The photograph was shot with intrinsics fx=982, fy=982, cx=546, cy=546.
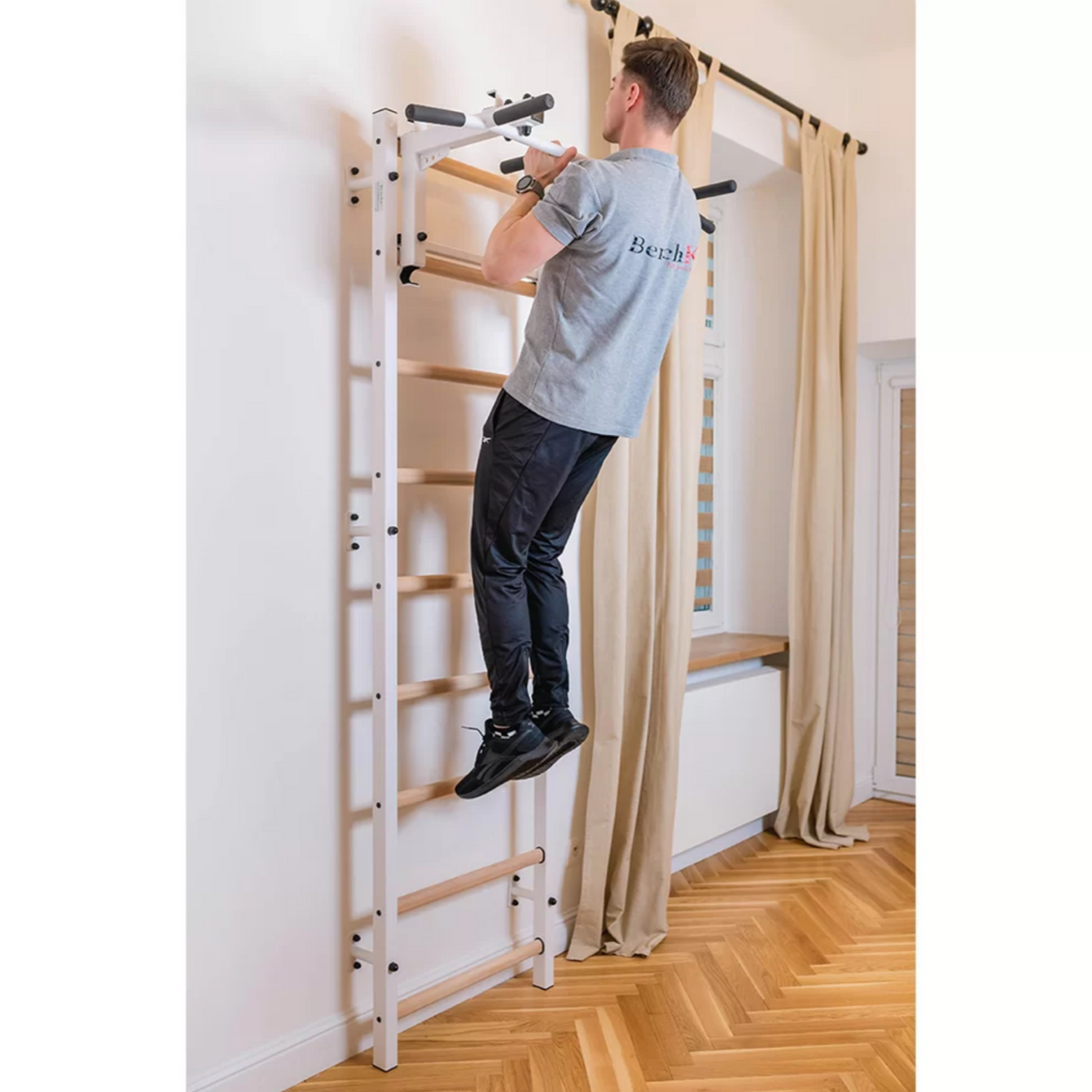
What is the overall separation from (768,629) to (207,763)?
9.33 ft

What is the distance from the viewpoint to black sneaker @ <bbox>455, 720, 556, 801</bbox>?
217 centimetres

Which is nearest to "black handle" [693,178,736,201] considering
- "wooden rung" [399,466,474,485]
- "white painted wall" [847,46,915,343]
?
"wooden rung" [399,466,474,485]

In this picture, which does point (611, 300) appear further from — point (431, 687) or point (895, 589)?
point (895, 589)

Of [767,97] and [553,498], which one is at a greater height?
[767,97]

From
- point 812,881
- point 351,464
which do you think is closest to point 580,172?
point 351,464

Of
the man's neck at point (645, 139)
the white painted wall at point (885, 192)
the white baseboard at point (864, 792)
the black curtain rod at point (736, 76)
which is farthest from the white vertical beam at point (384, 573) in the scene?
the white baseboard at point (864, 792)

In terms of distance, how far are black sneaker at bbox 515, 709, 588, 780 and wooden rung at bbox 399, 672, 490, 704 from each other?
0.17 m

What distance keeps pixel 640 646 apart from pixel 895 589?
6.94 feet

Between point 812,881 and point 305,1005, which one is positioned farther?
point 812,881

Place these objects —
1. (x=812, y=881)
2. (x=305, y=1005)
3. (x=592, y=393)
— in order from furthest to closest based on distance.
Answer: (x=812, y=881) < (x=305, y=1005) < (x=592, y=393)

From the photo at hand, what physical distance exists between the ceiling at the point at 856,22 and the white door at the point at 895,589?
1381 mm

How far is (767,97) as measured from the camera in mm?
3734

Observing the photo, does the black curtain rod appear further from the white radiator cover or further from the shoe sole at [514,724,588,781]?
the white radiator cover
